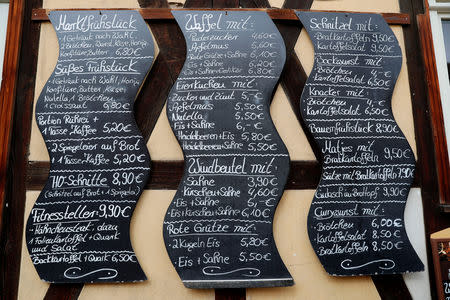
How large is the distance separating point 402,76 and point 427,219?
45.8 inches

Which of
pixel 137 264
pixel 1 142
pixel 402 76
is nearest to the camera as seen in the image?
pixel 137 264

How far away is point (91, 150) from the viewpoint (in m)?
2.68

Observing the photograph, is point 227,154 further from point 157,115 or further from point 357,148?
point 357,148

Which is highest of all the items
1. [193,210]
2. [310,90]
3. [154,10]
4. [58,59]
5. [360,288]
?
[154,10]

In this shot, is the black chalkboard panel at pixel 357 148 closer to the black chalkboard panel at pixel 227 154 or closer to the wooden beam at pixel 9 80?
the black chalkboard panel at pixel 227 154

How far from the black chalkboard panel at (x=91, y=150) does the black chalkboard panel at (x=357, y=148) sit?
133 cm

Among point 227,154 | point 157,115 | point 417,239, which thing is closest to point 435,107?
point 417,239

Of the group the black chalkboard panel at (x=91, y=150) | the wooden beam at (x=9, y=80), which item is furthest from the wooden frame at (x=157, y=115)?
the black chalkboard panel at (x=91, y=150)

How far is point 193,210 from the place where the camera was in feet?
8.50

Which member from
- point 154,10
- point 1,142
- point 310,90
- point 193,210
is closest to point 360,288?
point 193,210

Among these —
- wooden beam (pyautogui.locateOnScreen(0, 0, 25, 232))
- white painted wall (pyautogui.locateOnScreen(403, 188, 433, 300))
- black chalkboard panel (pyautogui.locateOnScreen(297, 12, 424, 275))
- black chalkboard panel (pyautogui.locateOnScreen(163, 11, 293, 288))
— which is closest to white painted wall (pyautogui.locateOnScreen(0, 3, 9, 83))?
wooden beam (pyautogui.locateOnScreen(0, 0, 25, 232))

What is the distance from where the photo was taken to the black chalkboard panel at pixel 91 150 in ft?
8.34

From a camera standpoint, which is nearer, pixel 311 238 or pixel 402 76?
pixel 311 238

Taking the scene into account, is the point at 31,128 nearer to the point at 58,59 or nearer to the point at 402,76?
the point at 58,59
